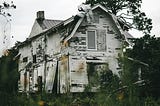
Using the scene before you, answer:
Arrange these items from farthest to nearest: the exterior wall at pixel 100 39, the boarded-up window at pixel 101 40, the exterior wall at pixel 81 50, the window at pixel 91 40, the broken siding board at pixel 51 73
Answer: the boarded-up window at pixel 101 40 < the window at pixel 91 40 < the broken siding board at pixel 51 73 < the exterior wall at pixel 100 39 < the exterior wall at pixel 81 50

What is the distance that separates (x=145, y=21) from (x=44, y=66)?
15.4 m

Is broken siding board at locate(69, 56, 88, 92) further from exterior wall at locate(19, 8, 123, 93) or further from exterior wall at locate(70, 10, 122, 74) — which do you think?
exterior wall at locate(70, 10, 122, 74)

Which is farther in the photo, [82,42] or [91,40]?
[91,40]

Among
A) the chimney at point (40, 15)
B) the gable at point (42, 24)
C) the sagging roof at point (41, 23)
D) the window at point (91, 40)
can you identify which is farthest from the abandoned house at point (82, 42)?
the chimney at point (40, 15)

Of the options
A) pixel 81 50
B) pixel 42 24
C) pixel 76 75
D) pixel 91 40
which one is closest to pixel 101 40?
pixel 91 40

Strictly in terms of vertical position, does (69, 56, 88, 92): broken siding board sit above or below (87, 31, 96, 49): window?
below

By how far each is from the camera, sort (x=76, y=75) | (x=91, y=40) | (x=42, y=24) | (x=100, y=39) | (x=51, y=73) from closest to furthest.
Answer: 1. (x=76, y=75)
2. (x=91, y=40)
3. (x=100, y=39)
4. (x=51, y=73)
5. (x=42, y=24)

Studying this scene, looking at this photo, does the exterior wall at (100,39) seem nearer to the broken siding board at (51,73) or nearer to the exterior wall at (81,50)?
the exterior wall at (81,50)

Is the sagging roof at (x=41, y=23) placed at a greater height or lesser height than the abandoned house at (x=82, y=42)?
greater

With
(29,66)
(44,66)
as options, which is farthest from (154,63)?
(29,66)

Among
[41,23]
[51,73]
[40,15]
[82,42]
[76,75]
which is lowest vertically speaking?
[76,75]

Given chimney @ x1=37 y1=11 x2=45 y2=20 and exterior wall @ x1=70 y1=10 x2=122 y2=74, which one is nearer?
exterior wall @ x1=70 y1=10 x2=122 y2=74

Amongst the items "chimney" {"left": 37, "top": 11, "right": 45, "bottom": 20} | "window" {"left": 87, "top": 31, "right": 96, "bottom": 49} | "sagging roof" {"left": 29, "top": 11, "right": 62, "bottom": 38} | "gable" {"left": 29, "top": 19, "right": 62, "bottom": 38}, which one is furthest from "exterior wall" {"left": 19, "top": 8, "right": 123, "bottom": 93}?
"chimney" {"left": 37, "top": 11, "right": 45, "bottom": 20}

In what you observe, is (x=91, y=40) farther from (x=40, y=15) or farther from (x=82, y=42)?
(x=40, y=15)
